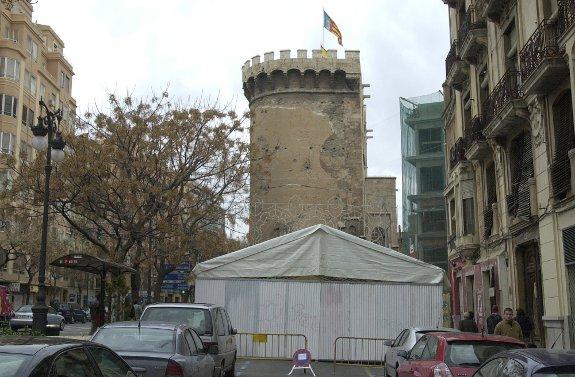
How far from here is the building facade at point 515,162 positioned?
46.4 feet

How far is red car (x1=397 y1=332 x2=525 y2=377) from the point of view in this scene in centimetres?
840

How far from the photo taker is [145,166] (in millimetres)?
23234

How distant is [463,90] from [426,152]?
24.4 m

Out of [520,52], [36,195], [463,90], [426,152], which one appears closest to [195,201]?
[36,195]

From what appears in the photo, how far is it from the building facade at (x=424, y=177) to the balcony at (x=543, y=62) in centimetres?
3153

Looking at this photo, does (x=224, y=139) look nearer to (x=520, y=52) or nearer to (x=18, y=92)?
(x=520, y=52)

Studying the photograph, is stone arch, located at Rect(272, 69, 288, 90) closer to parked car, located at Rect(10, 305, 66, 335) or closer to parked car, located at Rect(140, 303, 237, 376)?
parked car, located at Rect(10, 305, 66, 335)

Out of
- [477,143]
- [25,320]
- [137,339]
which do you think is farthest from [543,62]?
[25,320]

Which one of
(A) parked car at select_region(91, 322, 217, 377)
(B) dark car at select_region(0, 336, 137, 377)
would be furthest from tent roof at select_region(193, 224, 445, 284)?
(B) dark car at select_region(0, 336, 137, 377)

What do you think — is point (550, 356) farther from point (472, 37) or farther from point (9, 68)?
point (9, 68)

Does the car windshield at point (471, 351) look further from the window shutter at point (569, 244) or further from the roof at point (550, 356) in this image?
the window shutter at point (569, 244)

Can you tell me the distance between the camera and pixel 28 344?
490 centimetres

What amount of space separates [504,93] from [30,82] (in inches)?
1647

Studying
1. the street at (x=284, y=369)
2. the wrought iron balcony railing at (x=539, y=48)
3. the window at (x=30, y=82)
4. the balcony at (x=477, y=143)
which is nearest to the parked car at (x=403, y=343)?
the street at (x=284, y=369)
